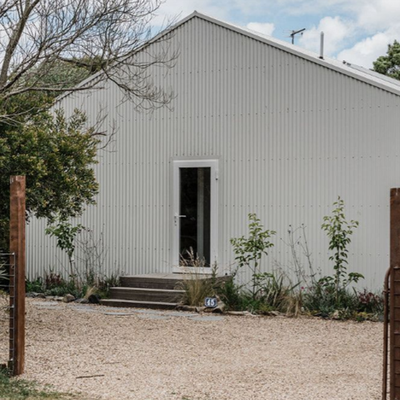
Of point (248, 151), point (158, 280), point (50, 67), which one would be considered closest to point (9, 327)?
point (50, 67)

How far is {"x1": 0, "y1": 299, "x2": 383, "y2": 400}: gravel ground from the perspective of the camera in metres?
6.65

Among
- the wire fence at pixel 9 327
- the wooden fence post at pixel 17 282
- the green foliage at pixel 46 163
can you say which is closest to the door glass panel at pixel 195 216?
the green foliage at pixel 46 163

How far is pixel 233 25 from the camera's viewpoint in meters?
13.4

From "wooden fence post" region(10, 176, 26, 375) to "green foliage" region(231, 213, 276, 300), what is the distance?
555cm

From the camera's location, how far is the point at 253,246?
1235cm

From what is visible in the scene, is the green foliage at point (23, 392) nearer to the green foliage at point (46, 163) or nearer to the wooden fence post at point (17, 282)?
the wooden fence post at point (17, 282)

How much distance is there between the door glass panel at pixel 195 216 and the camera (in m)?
13.4

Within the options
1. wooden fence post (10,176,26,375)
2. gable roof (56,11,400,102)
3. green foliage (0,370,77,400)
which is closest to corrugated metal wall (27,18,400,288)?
gable roof (56,11,400,102)

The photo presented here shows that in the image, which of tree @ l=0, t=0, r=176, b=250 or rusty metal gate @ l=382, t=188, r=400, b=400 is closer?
rusty metal gate @ l=382, t=188, r=400, b=400

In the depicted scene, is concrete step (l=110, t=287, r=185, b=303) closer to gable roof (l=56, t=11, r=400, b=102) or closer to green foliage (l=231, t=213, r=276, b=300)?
green foliage (l=231, t=213, r=276, b=300)

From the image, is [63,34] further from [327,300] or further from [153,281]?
[327,300]

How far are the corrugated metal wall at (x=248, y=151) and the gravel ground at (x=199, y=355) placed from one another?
2.10 metres

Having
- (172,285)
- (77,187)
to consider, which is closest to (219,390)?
(77,187)

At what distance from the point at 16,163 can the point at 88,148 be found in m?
1.76
